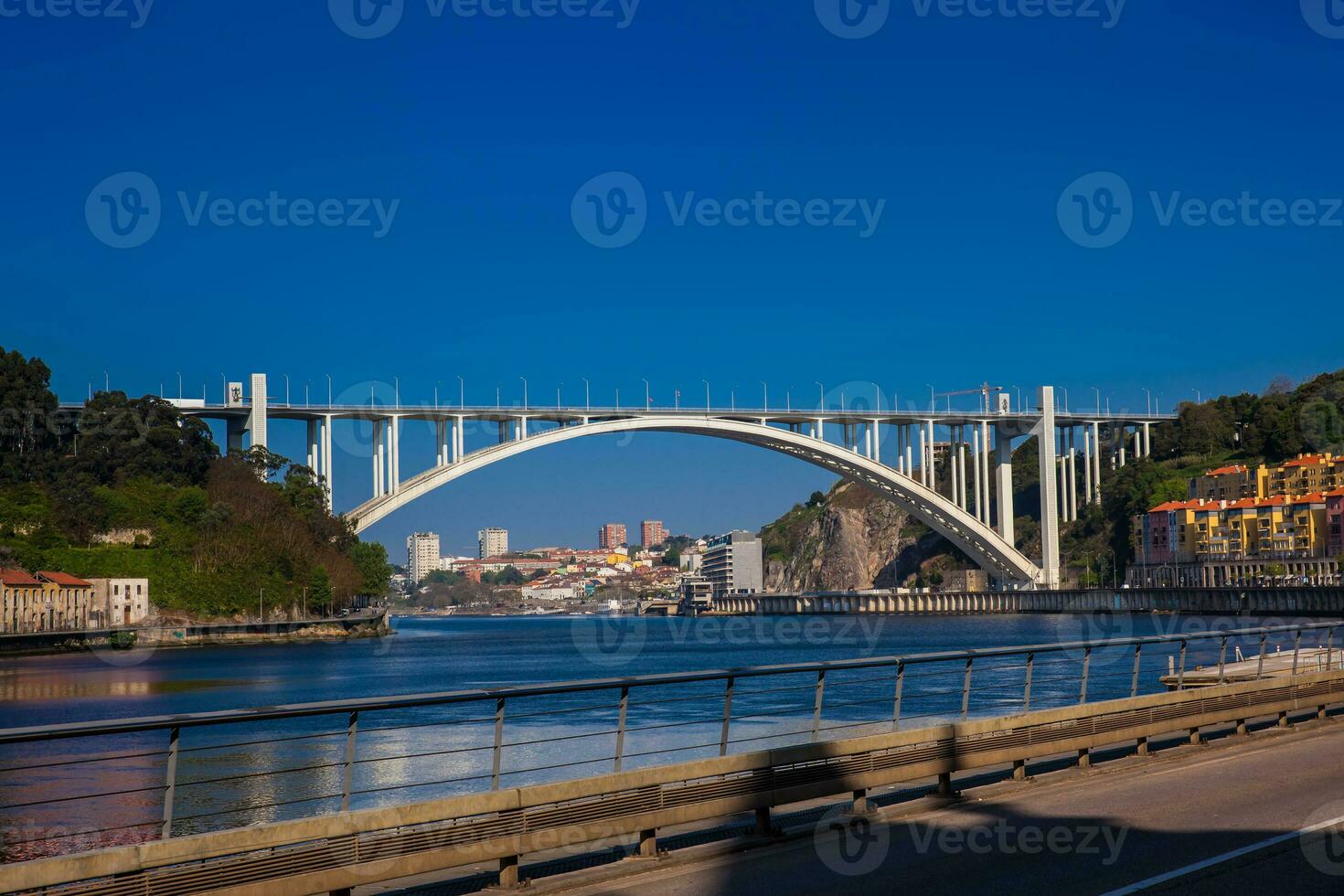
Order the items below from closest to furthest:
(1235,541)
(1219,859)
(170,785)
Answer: (170,785) < (1219,859) < (1235,541)

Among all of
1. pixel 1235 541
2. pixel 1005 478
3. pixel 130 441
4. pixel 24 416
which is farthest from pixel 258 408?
pixel 1235 541

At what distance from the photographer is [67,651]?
80.2m

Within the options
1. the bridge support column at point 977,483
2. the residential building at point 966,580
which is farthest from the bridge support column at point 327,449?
the residential building at point 966,580

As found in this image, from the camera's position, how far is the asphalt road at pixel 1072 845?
346 inches

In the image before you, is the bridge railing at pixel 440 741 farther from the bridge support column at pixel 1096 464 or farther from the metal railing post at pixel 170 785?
the bridge support column at pixel 1096 464

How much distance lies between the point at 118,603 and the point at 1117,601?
78.6 metres

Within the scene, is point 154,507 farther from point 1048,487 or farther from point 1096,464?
point 1096,464

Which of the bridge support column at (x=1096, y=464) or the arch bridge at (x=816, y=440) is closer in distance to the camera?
the arch bridge at (x=816, y=440)

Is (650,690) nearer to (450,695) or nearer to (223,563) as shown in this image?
(450,695)

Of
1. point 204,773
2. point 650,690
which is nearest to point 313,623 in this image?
point 650,690

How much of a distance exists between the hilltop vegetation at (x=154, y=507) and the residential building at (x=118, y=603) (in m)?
1.62

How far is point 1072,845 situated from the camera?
9.97 m

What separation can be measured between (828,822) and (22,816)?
47.5 ft

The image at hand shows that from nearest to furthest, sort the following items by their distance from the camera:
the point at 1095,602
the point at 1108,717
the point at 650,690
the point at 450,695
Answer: the point at 450,695 → the point at 1108,717 → the point at 650,690 → the point at 1095,602
